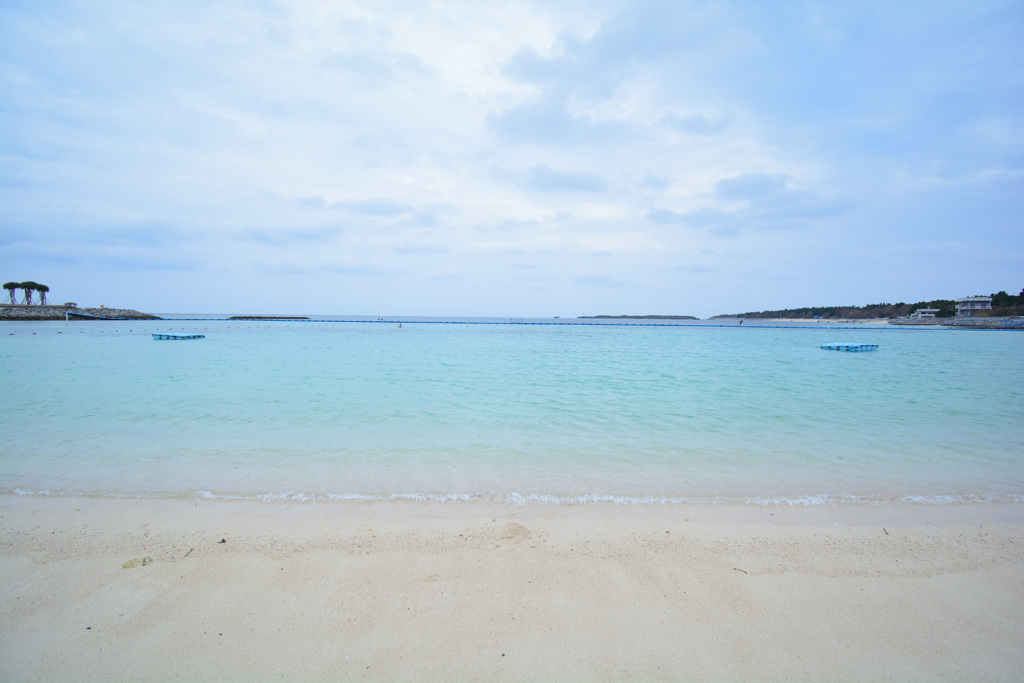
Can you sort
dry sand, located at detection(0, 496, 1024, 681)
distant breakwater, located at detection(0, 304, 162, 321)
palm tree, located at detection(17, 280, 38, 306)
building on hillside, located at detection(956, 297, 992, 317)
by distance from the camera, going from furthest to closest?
1. building on hillside, located at detection(956, 297, 992, 317)
2. palm tree, located at detection(17, 280, 38, 306)
3. distant breakwater, located at detection(0, 304, 162, 321)
4. dry sand, located at detection(0, 496, 1024, 681)

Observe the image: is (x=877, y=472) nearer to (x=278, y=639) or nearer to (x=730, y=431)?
(x=730, y=431)

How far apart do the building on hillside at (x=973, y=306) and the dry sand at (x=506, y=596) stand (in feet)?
530

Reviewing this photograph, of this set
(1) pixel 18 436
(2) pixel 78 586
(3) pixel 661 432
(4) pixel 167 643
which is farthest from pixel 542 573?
(1) pixel 18 436

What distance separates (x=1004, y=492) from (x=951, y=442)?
3.33m

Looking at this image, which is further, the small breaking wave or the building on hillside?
the building on hillside

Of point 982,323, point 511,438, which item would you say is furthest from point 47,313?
point 982,323

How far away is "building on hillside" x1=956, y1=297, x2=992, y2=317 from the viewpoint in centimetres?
11307

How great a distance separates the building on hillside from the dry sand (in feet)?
530

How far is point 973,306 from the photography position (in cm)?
11644

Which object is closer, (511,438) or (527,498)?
(527,498)

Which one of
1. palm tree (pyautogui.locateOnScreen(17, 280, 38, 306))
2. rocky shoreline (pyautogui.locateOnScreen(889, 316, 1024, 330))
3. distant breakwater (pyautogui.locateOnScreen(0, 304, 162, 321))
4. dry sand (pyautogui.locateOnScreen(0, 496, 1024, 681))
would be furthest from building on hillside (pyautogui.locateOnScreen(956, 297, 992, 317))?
palm tree (pyautogui.locateOnScreen(17, 280, 38, 306))

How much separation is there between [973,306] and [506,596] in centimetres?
17174

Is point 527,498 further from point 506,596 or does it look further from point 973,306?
point 973,306

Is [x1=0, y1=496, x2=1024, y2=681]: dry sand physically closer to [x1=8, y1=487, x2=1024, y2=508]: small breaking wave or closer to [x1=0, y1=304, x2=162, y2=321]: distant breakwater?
[x1=8, y1=487, x2=1024, y2=508]: small breaking wave
